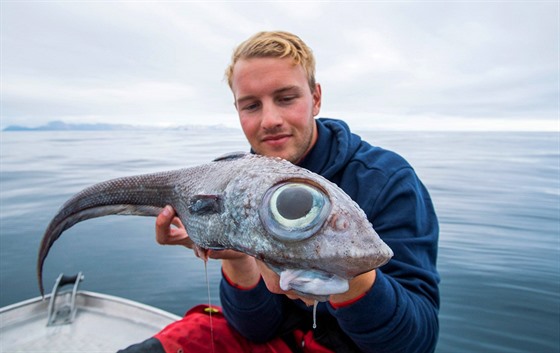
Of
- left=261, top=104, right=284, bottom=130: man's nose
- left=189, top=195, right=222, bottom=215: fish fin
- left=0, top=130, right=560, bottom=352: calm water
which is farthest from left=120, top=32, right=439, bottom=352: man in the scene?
left=0, top=130, right=560, bottom=352: calm water

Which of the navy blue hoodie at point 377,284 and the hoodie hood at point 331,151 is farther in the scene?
the hoodie hood at point 331,151

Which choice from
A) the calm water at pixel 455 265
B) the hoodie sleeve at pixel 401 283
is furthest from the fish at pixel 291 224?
the calm water at pixel 455 265

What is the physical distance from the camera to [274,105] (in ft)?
11.2

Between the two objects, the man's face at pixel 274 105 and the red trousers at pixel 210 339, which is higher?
the man's face at pixel 274 105

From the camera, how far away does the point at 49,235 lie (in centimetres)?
330

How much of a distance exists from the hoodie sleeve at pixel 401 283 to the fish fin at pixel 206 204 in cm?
109

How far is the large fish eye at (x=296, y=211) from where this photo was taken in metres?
1.40

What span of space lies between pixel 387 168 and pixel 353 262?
2159 millimetres

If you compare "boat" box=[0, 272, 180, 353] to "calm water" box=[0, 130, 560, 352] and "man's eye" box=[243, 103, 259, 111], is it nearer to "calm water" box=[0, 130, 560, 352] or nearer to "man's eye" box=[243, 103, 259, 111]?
"calm water" box=[0, 130, 560, 352]

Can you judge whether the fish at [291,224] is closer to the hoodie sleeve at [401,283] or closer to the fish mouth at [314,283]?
the fish mouth at [314,283]

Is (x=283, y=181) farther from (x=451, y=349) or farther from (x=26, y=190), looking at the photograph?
(x=26, y=190)

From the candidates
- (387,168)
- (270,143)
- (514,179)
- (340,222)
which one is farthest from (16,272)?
(514,179)

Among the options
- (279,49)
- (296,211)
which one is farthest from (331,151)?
(296,211)

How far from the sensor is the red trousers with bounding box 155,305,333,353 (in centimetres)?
353
